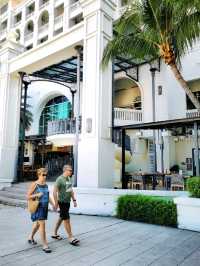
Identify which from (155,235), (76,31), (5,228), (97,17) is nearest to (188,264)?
(155,235)

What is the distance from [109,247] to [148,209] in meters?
2.54

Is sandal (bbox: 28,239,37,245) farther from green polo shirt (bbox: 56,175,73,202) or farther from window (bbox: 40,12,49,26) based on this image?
window (bbox: 40,12,49,26)

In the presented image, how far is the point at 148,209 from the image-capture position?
25.7 ft

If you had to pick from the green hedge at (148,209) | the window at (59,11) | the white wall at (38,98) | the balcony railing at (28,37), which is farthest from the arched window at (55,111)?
the green hedge at (148,209)

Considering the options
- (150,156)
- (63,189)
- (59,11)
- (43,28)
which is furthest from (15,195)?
(59,11)

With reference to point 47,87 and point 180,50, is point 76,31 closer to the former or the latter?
point 180,50

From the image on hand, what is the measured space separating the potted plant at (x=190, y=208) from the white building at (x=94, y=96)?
3215mm

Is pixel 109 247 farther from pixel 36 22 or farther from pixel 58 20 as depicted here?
pixel 36 22

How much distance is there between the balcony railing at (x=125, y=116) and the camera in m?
16.4

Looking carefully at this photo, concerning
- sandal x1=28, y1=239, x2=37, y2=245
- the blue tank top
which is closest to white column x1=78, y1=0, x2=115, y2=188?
sandal x1=28, y1=239, x2=37, y2=245

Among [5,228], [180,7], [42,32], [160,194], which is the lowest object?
[5,228]

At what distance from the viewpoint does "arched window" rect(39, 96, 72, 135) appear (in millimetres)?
23578

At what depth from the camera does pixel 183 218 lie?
283 inches

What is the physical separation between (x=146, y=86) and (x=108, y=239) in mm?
13671
